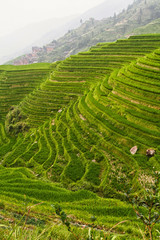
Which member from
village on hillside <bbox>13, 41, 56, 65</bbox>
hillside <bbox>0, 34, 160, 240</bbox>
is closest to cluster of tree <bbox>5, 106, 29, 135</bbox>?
hillside <bbox>0, 34, 160, 240</bbox>

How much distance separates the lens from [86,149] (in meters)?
16.1

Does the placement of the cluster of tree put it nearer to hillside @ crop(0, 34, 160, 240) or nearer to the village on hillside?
hillside @ crop(0, 34, 160, 240)

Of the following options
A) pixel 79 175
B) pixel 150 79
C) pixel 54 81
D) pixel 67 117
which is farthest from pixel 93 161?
pixel 54 81

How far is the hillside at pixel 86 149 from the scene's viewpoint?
8922mm

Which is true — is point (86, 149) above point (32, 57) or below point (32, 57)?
below

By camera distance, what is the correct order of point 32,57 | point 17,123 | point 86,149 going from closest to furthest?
point 86,149
point 17,123
point 32,57

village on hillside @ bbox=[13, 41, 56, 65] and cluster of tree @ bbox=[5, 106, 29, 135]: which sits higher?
village on hillside @ bbox=[13, 41, 56, 65]

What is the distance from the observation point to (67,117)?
853 inches

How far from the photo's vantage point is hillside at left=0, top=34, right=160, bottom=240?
8.92m

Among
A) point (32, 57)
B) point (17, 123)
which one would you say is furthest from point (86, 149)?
point (32, 57)

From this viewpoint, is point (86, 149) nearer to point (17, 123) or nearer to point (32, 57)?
point (17, 123)

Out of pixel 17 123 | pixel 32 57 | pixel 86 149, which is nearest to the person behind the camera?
pixel 86 149

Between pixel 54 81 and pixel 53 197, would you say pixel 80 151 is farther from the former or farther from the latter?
pixel 54 81

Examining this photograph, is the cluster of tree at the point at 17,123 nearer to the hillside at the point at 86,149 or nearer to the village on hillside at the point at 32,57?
the hillside at the point at 86,149
